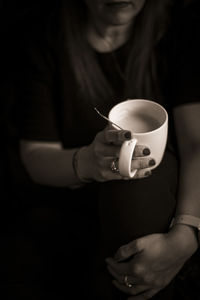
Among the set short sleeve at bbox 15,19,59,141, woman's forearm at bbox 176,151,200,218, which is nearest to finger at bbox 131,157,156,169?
woman's forearm at bbox 176,151,200,218

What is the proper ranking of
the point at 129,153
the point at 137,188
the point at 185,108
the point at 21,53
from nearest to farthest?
1. the point at 129,153
2. the point at 137,188
3. the point at 185,108
4. the point at 21,53

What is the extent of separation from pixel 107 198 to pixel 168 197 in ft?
0.40

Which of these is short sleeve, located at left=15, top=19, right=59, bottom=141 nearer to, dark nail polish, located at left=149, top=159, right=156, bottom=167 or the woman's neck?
the woman's neck

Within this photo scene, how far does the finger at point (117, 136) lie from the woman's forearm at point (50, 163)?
0.73 ft

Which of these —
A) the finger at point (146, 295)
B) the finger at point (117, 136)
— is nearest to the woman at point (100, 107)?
the finger at point (146, 295)

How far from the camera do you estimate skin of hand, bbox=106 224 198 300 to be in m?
0.78

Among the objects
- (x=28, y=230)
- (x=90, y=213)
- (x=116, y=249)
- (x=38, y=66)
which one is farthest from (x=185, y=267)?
(x=38, y=66)

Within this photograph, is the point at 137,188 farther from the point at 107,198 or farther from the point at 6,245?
the point at 6,245

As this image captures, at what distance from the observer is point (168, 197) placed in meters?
0.81

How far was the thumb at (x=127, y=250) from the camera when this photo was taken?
30.6 inches

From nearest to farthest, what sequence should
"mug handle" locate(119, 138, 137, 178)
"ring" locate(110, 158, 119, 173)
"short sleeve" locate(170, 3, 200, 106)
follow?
1. "mug handle" locate(119, 138, 137, 178)
2. "ring" locate(110, 158, 119, 173)
3. "short sleeve" locate(170, 3, 200, 106)

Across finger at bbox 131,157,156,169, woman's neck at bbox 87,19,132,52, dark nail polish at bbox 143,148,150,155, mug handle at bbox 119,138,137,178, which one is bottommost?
finger at bbox 131,157,156,169

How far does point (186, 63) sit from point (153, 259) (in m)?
0.44

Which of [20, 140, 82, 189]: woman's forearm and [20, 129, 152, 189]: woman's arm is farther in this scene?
[20, 140, 82, 189]: woman's forearm
